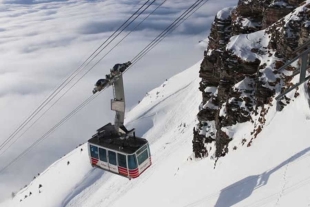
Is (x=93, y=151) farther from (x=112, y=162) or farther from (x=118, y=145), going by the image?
(x=118, y=145)

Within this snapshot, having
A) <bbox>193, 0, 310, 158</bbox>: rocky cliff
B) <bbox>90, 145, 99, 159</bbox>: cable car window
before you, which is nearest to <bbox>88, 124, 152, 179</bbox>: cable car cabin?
<bbox>90, 145, 99, 159</bbox>: cable car window

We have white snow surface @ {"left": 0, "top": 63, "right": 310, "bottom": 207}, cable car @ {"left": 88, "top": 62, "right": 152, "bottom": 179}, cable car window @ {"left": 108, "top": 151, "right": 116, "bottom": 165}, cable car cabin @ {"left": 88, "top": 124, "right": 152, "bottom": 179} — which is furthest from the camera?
cable car window @ {"left": 108, "top": 151, "right": 116, "bottom": 165}

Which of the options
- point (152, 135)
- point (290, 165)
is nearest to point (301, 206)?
point (290, 165)

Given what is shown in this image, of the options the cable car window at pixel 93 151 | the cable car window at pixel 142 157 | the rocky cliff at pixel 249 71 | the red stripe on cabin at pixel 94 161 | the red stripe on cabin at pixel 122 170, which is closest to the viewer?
the cable car window at pixel 142 157

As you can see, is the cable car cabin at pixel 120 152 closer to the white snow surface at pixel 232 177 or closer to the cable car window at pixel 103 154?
the cable car window at pixel 103 154

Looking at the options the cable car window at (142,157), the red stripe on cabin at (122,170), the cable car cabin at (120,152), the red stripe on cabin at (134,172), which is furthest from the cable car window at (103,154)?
the cable car window at (142,157)

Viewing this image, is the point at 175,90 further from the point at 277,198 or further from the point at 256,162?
the point at 277,198

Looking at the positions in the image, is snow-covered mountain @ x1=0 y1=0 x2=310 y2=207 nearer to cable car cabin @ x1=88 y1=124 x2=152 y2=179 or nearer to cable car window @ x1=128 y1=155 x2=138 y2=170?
cable car cabin @ x1=88 y1=124 x2=152 y2=179

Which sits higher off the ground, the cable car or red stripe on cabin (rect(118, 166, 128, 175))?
the cable car
